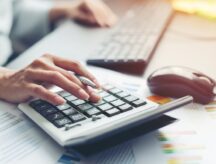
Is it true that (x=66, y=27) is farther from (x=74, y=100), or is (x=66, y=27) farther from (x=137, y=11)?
(x=74, y=100)

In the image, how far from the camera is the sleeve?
1.21 meters

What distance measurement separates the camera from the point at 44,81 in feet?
2.19

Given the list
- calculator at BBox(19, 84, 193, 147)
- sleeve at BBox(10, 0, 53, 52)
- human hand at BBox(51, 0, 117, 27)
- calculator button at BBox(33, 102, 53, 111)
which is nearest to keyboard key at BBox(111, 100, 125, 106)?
calculator at BBox(19, 84, 193, 147)

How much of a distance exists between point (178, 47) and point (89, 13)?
1.04 ft

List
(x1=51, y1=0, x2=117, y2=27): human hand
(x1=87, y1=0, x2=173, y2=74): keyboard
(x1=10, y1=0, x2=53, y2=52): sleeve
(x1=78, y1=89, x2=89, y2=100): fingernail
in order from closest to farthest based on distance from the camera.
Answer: (x1=78, y1=89, x2=89, y2=100): fingernail → (x1=87, y1=0, x2=173, y2=74): keyboard → (x1=51, y1=0, x2=117, y2=27): human hand → (x1=10, y1=0, x2=53, y2=52): sleeve

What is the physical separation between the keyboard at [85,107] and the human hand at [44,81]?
0.5 inches

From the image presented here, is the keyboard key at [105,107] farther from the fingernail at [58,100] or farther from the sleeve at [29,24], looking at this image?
the sleeve at [29,24]

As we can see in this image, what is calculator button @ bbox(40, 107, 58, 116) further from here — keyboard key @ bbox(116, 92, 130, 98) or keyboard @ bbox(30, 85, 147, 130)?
keyboard key @ bbox(116, 92, 130, 98)

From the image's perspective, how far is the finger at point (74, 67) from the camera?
0.69 metres

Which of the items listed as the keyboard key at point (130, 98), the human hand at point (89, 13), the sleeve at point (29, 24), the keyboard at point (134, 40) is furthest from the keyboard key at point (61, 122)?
the sleeve at point (29, 24)

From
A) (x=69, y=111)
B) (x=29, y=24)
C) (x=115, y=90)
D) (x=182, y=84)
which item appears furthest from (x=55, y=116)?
(x=29, y=24)

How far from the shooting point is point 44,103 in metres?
0.64

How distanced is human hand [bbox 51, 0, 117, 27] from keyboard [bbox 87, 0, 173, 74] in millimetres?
49

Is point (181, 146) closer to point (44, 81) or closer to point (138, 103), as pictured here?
point (138, 103)
